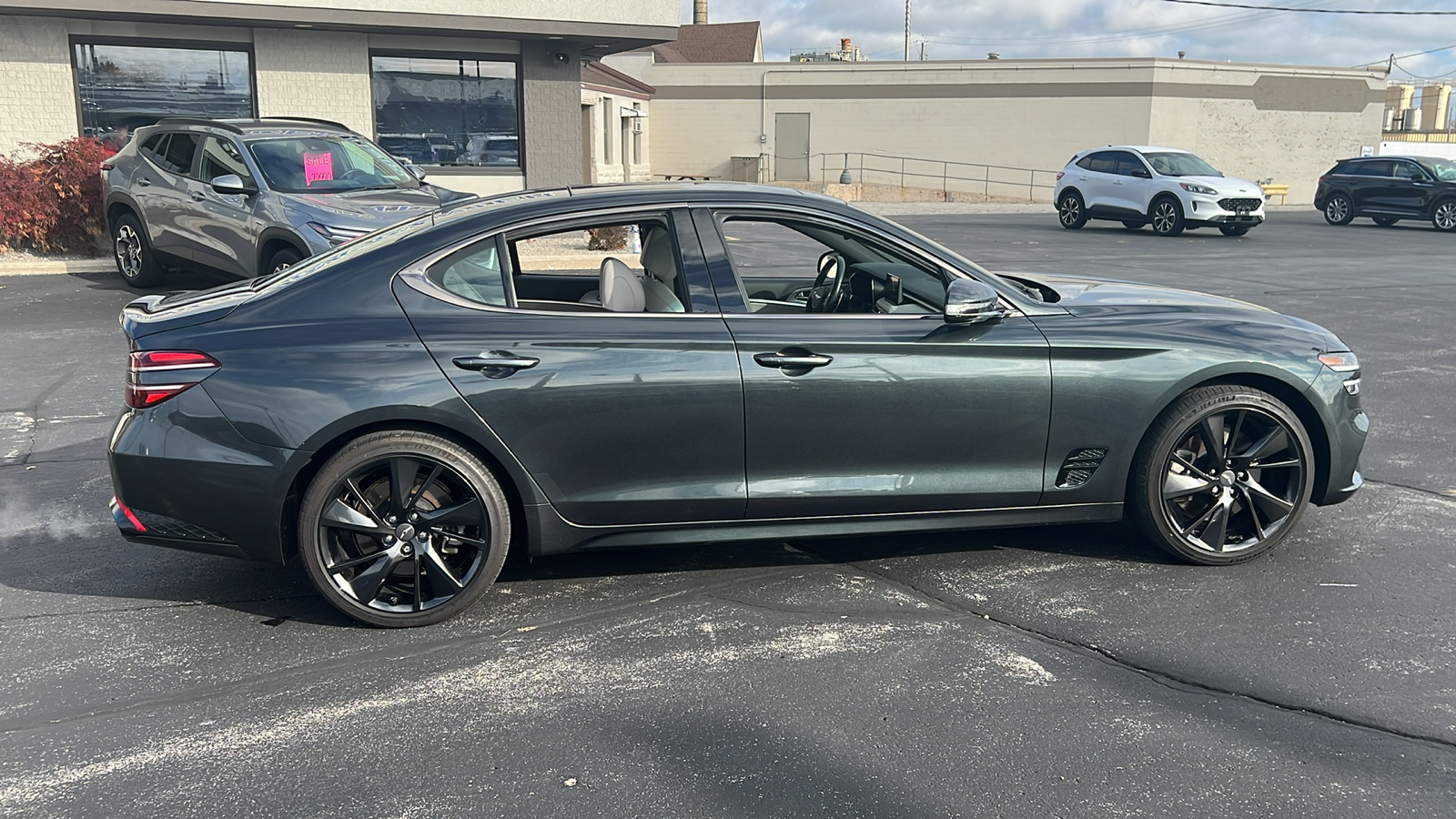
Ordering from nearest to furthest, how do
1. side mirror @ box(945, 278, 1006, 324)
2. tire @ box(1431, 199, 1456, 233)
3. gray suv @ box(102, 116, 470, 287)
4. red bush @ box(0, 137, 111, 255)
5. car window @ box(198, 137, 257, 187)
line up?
side mirror @ box(945, 278, 1006, 324)
gray suv @ box(102, 116, 470, 287)
car window @ box(198, 137, 257, 187)
red bush @ box(0, 137, 111, 255)
tire @ box(1431, 199, 1456, 233)

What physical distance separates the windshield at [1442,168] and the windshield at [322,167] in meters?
23.1

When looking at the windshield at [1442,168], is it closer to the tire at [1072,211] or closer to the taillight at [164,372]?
the tire at [1072,211]

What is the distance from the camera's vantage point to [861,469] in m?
4.49

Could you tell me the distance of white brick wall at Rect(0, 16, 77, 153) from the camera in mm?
17438

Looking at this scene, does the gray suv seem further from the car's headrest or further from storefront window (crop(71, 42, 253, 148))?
storefront window (crop(71, 42, 253, 148))

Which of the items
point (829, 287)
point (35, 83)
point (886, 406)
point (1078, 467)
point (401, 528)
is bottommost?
point (401, 528)

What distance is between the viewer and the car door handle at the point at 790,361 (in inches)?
171

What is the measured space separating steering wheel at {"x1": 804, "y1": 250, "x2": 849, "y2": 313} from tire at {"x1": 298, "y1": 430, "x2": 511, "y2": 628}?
157 centimetres

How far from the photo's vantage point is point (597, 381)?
4242 mm

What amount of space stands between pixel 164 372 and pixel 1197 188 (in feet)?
72.7

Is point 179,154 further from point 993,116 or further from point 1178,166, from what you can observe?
point 993,116

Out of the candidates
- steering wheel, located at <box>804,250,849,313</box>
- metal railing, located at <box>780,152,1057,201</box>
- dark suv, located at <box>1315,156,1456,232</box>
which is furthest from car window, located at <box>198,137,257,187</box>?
metal railing, located at <box>780,152,1057,201</box>

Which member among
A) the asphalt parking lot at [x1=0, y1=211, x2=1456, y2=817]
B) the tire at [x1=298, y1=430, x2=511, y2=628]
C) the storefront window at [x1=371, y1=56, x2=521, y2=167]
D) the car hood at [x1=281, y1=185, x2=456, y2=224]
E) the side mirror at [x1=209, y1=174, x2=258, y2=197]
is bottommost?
the asphalt parking lot at [x1=0, y1=211, x2=1456, y2=817]

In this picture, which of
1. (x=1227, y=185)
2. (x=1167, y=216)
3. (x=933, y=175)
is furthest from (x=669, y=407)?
(x=933, y=175)
